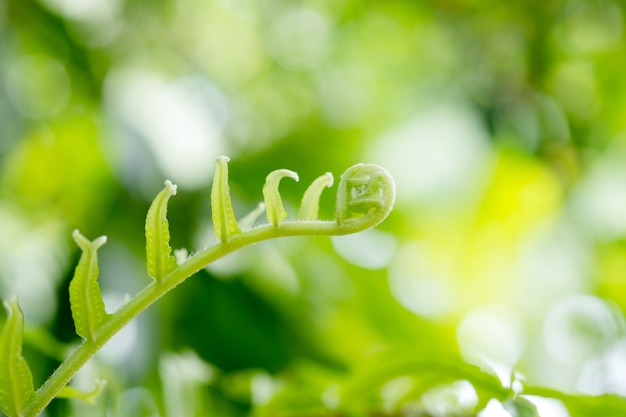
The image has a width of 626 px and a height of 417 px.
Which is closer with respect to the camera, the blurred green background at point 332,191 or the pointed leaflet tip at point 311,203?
the pointed leaflet tip at point 311,203

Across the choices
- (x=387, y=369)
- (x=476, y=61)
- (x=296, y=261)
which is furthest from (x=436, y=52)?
(x=387, y=369)

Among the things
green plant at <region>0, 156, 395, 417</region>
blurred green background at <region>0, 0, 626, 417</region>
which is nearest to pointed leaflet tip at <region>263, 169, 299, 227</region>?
green plant at <region>0, 156, 395, 417</region>

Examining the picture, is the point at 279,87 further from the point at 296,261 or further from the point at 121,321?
the point at 121,321

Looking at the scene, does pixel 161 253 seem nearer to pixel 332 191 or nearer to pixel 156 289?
pixel 156 289

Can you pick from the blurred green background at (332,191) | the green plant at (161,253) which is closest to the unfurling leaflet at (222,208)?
the green plant at (161,253)

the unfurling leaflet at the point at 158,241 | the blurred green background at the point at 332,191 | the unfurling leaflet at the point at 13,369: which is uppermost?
the blurred green background at the point at 332,191

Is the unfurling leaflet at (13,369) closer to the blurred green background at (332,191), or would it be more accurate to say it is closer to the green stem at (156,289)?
the green stem at (156,289)

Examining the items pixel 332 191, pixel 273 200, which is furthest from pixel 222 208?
pixel 332 191
